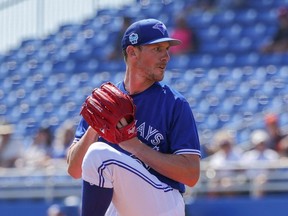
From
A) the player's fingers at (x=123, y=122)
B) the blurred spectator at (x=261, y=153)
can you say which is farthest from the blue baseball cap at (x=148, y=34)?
the blurred spectator at (x=261, y=153)

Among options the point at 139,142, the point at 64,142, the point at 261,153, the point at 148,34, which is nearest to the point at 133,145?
the point at 139,142

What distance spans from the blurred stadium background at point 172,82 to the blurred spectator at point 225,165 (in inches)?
1.1

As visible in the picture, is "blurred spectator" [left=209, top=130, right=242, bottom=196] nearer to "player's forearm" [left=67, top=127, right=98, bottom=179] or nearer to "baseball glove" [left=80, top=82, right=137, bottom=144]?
"player's forearm" [left=67, top=127, right=98, bottom=179]

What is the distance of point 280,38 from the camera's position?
1248cm

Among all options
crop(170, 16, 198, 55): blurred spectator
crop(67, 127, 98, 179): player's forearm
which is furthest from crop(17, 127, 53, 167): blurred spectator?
crop(67, 127, 98, 179): player's forearm

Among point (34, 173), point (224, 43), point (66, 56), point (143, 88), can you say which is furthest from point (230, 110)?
point (143, 88)

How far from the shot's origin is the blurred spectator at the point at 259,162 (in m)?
8.89

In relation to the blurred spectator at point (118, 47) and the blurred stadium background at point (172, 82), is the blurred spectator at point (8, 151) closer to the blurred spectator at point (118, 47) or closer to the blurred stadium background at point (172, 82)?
the blurred stadium background at point (172, 82)

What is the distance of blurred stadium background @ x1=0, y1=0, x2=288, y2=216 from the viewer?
9.23m

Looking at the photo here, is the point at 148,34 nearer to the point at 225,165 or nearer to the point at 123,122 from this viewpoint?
the point at 123,122

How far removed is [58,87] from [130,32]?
9.70 meters

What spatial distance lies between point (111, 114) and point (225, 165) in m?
4.59

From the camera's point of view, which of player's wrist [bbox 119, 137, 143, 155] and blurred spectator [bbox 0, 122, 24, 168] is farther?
blurred spectator [bbox 0, 122, 24, 168]

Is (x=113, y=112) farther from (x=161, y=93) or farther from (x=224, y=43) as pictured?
(x=224, y=43)
